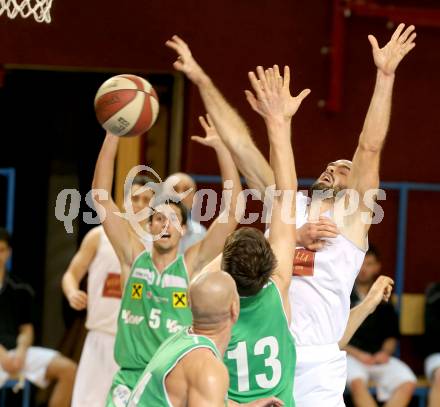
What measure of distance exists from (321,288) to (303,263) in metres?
0.15

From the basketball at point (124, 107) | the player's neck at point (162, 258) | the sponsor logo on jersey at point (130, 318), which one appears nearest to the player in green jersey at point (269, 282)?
the basketball at point (124, 107)

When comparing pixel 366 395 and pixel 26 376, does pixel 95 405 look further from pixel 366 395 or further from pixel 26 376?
pixel 366 395

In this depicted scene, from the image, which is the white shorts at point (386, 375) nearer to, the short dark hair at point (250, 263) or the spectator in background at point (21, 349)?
the spectator in background at point (21, 349)

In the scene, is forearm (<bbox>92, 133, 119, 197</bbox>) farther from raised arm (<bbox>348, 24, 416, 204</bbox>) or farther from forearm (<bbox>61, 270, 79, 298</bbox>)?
raised arm (<bbox>348, 24, 416, 204</bbox>)

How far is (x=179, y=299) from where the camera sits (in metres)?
6.85

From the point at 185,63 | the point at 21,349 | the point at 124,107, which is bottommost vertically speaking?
the point at 21,349

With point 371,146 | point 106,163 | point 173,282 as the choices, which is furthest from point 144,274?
point 371,146

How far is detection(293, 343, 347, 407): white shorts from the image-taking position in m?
5.69

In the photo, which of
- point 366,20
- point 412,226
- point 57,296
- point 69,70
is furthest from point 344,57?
point 57,296

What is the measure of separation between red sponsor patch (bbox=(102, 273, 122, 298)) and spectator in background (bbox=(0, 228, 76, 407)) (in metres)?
0.65

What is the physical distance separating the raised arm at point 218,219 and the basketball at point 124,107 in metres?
0.31

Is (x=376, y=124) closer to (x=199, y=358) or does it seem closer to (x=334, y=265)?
(x=334, y=265)

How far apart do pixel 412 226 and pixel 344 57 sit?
4.78 feet

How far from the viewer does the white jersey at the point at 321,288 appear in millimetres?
5707
